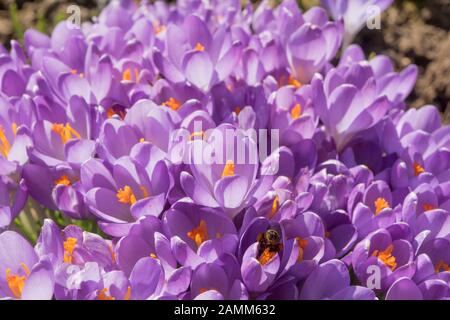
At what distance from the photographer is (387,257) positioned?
1.65 meters

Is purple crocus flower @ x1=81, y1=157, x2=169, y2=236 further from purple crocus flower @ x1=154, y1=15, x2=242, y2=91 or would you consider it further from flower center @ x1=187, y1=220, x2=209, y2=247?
purple crocus flower @ x1=154, y1=15, x2=242, y2=91

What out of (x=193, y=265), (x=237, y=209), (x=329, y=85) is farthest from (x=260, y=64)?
(x=193, y=265)

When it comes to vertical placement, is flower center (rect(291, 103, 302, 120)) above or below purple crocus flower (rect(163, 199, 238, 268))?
above

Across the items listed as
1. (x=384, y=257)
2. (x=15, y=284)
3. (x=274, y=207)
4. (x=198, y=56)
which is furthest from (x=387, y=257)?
(x=15, y=284)

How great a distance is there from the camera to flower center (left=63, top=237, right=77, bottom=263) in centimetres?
155

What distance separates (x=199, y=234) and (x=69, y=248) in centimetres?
30

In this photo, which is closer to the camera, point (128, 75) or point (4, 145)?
point (4, 145)

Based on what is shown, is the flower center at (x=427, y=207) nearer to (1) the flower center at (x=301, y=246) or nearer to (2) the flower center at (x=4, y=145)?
(1) the flower center at (x=301, y=246)

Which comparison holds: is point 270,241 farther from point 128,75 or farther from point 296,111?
point 128,75

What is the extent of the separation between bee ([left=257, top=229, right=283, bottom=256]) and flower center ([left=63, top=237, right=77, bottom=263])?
42 cm

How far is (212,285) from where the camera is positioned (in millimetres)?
1520

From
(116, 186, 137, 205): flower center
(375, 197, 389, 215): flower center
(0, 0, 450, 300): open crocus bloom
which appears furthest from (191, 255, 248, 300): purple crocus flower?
(375, 197, 389, 215): flower center

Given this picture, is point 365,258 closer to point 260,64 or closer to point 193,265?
point 193,265

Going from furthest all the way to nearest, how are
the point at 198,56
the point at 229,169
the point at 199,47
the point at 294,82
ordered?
the point at 294,82, the point at 199,47, the point at 198,56, the point at 229,169
